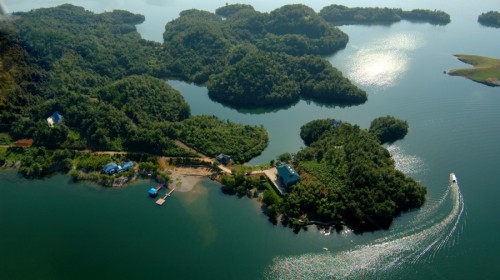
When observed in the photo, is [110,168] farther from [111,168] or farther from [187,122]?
[187,122]

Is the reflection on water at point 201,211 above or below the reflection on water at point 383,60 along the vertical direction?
below

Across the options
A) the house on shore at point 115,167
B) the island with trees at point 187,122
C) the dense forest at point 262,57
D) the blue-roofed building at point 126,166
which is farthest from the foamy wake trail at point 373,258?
the dense forest at point 262,57

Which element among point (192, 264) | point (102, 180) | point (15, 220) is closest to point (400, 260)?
point (192, 264)

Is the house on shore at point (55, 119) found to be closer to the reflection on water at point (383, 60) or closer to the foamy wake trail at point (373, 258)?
the foamy wake trail at point (373, 258)

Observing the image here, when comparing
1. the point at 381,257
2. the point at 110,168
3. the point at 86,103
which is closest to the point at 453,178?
the point at 381,257

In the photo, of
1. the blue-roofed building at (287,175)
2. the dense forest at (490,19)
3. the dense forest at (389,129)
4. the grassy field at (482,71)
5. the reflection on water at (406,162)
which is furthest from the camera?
the dense forest at (490,19)

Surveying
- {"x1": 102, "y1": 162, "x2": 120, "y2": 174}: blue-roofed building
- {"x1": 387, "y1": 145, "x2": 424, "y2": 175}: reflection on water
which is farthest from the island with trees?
{"x1": 387, "y1": 145, "x2": 424, "y2": 175}: reflection on water
